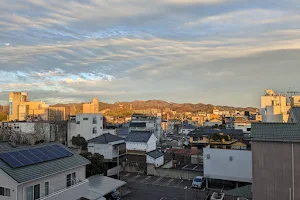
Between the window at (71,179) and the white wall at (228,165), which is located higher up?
the window at (71,179)

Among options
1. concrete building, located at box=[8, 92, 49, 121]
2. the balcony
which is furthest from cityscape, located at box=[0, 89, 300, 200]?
concrete building, located at box=[8, 92, 49, 121]

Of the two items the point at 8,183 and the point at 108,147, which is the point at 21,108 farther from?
the point at 8,183

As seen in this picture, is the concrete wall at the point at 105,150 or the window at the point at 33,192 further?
the concrete wall at the point at 105,150

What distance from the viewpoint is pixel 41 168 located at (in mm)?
11461

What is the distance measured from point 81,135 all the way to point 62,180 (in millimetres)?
24034

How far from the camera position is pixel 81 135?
35719 mm

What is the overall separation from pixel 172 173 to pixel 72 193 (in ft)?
41.4

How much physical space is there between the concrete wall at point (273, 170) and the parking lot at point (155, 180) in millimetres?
11083

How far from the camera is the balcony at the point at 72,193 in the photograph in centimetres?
1142

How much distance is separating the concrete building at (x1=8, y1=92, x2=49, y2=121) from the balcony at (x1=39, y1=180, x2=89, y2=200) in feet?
184

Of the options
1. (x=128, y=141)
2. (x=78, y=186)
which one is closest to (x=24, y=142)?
(x=128, y=141)

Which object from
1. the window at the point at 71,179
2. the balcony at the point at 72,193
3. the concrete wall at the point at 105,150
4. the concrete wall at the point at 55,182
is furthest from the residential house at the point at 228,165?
the window at the point at 71,179

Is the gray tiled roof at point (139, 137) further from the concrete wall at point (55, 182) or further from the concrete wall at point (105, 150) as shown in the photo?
the concrete wall at point (55, 182)

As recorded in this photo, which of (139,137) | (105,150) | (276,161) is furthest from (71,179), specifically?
(139,137)
